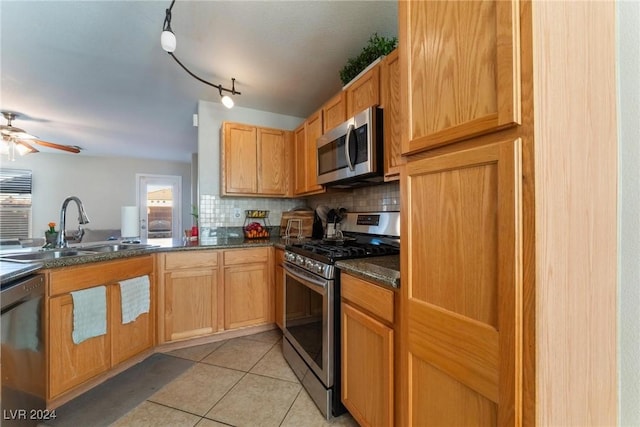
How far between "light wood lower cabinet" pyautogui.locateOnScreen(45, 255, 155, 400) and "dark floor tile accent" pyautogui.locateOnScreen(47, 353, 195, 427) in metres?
0.13

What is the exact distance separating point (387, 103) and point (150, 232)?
6057 mm

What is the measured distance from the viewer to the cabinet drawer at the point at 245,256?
2.38 metres

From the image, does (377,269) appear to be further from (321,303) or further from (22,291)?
(22,291)

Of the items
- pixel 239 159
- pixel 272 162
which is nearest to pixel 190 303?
pixel 239 159

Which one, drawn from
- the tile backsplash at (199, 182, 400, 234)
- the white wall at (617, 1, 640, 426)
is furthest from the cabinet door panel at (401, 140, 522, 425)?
the tile backsplash at (199, 182, 400, 234)

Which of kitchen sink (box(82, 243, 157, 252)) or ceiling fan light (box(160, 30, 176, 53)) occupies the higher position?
ceiling fan light (box(160, 30, 176, 53))

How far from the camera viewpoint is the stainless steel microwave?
5.42ft

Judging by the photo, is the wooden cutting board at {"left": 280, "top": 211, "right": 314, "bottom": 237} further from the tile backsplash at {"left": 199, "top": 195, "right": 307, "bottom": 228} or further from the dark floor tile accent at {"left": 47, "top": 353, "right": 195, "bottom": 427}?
the dark floor tile accent at {"left": 47, "top": 353, "right": 195, "bottom": 427}

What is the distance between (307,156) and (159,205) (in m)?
4.80

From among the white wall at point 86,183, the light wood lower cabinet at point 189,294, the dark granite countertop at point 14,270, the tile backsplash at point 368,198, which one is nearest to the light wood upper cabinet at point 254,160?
the tile backsplash at point 368,198

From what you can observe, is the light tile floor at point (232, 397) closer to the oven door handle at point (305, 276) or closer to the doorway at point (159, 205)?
the oven door handle at point (305, 276)

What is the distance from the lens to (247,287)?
2.45 meters

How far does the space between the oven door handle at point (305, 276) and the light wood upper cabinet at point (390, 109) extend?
2.44ft

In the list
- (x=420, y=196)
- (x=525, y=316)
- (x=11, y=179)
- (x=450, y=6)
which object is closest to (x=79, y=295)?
(x=420, y=196)
